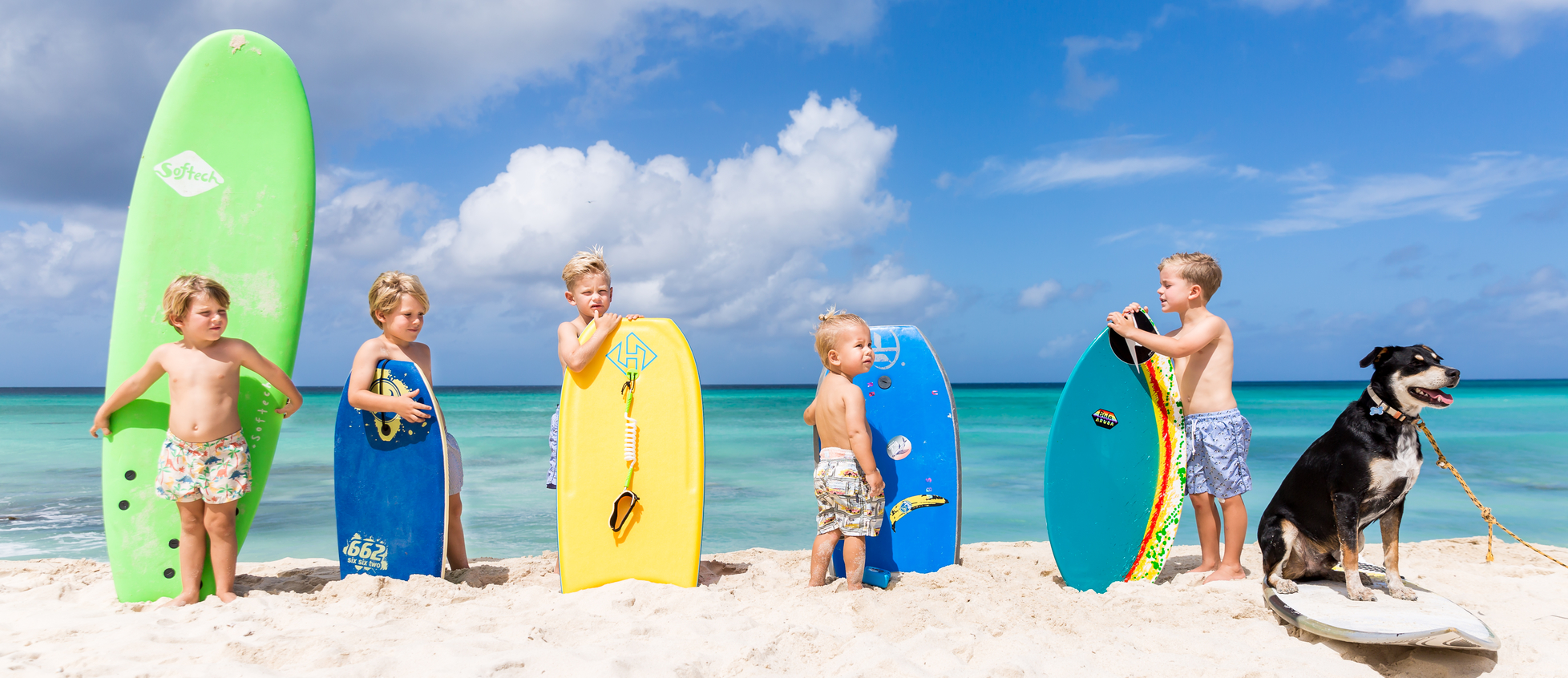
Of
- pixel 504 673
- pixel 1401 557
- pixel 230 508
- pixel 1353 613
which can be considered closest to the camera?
pixel 504 673

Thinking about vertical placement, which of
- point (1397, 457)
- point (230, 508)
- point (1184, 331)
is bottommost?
point (230, 508)

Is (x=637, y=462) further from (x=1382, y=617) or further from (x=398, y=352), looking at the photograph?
(x=1382, y=617)

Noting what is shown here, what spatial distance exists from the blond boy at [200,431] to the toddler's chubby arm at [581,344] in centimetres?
127

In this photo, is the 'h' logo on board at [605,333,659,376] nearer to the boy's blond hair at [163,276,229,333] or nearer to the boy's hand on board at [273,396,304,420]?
the boy's hand on board at [273,396,304,420]

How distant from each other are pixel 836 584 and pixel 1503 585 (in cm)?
277

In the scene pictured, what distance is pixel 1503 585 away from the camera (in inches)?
122

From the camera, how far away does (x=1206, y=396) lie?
10.4 ft

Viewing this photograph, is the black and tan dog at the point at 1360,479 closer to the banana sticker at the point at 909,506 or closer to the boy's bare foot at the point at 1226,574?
the boy's bare foot at the point at 1226,574

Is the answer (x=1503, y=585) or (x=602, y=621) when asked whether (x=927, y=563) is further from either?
(x=1503, y=585)

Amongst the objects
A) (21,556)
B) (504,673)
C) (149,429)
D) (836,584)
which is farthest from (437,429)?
(21,556)

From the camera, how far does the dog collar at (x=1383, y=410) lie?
245cm

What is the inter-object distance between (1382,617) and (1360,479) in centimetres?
43

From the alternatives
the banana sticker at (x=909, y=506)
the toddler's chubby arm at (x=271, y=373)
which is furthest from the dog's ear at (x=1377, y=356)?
the toddler's chubby arm at (x=271, y=373)

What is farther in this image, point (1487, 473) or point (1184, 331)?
point (1487, 473)
